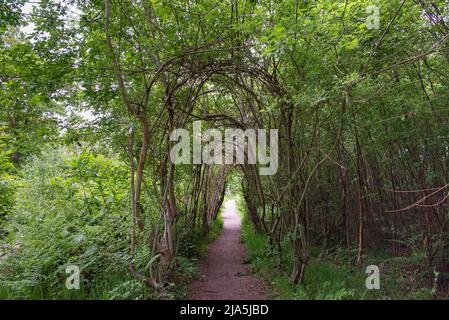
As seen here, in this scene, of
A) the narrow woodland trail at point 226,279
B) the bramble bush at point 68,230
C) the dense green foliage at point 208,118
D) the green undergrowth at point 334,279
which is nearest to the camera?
the dense green foliage at point 208,118

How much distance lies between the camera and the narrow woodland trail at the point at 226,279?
4.56 m

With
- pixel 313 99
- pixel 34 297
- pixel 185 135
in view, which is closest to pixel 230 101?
pixel 185 135

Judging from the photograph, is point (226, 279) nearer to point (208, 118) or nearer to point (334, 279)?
point (334, 279)

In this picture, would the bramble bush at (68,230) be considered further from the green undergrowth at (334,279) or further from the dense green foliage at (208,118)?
the green undergrowth at (334,279)

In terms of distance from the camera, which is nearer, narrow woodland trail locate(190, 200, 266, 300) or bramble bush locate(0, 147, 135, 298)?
bramble bush locate(0, 147, 135, 298)

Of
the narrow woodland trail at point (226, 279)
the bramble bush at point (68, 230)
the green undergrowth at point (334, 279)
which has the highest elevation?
the bramble bush at point (68, 230)

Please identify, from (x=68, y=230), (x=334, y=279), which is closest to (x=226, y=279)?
(x=334, y=279)

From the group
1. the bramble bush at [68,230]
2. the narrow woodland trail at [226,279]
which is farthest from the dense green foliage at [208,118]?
the narrow woodland trail at [226,279]

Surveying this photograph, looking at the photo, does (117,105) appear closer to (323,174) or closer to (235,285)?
(235,285)

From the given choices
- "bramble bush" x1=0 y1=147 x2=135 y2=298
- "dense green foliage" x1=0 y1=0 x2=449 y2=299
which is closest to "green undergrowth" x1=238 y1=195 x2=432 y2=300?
"dense green foliage" x1=0 y1=0 x2=449 y2=299

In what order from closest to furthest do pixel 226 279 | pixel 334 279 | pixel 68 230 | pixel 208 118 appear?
pixel 334 279 → pixel 68 230 → pixel 208 118 → pixel 226 279

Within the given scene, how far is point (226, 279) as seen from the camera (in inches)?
214

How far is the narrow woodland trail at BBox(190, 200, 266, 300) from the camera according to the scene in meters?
4.56

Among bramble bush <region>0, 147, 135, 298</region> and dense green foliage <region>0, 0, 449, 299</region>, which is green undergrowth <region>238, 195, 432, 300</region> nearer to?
dense green foliage <region>0, 0, 449, 299</region>
